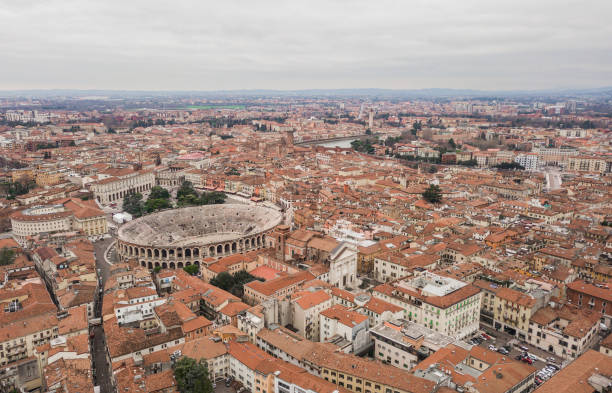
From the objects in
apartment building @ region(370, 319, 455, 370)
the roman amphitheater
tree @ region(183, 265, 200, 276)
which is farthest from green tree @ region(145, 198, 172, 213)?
apartment building @ region(370, 319, 455, 370)

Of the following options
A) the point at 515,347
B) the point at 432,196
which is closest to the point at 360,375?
the point at 515,347

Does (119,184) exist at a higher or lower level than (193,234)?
higher

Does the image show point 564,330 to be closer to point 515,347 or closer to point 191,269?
point 515,347

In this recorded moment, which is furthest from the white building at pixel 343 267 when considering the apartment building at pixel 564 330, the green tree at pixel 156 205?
the green tree at pixel 156 205

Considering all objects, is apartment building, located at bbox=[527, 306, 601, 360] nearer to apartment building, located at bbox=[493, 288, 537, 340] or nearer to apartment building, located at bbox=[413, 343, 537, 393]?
apartment building, located at bbox=[493, 288, 537, 340]

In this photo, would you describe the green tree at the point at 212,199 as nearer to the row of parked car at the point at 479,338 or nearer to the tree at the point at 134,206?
the tree at the point at 134,206
